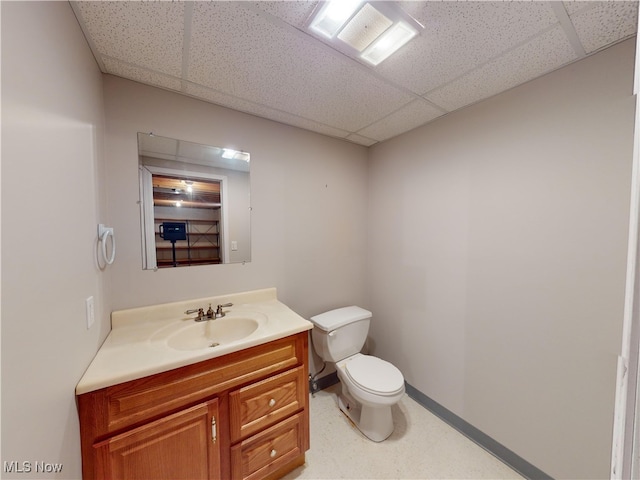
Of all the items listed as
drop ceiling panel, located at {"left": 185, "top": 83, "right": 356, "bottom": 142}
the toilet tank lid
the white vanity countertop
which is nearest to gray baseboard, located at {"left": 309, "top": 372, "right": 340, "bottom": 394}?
the toilet tank lid

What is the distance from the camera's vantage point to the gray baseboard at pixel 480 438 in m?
1.31

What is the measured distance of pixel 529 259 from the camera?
1319mm

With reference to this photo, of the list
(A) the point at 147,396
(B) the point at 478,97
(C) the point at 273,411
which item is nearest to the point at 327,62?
(B) the point at 478,97

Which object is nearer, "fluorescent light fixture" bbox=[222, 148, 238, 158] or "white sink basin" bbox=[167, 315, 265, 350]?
"white sink basin" bbox=[167, 315, 265, 350]

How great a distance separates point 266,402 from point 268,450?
0.87ft

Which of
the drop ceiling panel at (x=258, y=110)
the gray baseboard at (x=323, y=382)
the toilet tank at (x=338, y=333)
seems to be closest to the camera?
the drop ceiling panel at (x=258, y=110)

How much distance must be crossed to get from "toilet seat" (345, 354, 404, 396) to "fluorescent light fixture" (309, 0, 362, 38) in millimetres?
1914

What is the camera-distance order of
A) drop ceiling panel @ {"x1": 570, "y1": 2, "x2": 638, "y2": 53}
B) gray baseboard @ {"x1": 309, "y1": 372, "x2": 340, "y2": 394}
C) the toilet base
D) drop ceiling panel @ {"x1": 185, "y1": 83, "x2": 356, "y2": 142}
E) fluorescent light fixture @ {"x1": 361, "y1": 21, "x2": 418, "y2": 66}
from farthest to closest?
1. gray baseboard @ {"x1": 309, "y1": 372, "x2": 340, "y2": 394}
2. the toilet base
3. drop ceiling panel @ {"x1": 185, "y1": 83, "x2": 356, "y2": 142}
4. fluorescent light fixture @ {"x1": 361, "y1": 21, "x2": 418, "y2": 66}
5. drop ceiling panel @ {"x1": 570, "y1": 2, "x2": 638, "y2": 53}

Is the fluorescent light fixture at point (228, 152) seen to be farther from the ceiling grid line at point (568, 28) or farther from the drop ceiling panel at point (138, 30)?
the ceiling grid line at point (568, 28)

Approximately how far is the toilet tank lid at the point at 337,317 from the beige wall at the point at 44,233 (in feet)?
4.26

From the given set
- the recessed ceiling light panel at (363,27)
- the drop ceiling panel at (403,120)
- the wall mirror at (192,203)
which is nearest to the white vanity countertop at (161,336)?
the wall mirror at (192,203)

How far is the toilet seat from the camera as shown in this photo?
149 centimetres

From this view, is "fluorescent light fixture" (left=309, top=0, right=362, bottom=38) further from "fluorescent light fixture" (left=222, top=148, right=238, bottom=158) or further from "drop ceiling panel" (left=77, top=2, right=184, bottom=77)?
"fluorescent light fixture" (left=222, top=148, right=238, bottom=158)

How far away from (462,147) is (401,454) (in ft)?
6.69
